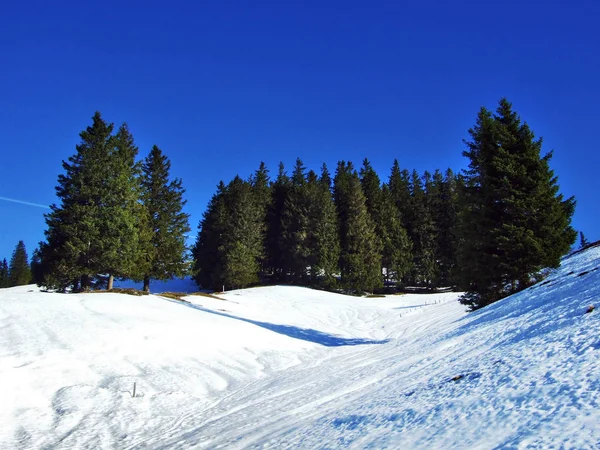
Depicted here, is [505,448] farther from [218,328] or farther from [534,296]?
[218,328]

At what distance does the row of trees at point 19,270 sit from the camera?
84.9 m

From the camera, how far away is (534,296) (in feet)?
49.0

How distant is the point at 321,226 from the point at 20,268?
257ft

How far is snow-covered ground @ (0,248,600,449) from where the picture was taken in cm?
526

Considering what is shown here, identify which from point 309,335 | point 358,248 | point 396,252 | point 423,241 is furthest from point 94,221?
point 423,241

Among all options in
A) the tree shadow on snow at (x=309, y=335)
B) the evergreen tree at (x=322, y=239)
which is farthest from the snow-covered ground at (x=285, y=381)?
the evergreen tree at (x=322, y=239)

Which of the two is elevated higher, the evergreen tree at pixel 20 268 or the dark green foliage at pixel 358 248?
the evergreen tree at pixel 20 268

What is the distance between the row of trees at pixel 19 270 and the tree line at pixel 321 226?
5422 cm

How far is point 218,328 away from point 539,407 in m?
17.2

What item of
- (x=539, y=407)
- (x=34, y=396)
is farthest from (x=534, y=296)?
(x=34, y=396)

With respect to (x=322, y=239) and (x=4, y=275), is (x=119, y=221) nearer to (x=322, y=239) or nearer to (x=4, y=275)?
(x=322, y=239)

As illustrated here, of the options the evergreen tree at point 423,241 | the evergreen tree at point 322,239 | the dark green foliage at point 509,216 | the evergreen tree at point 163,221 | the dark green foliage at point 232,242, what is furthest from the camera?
the evergreen tree at point 423,241

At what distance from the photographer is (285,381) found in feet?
41.7

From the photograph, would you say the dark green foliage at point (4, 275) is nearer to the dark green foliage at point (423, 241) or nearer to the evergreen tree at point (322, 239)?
the evergreen tree at point (322, 239)
